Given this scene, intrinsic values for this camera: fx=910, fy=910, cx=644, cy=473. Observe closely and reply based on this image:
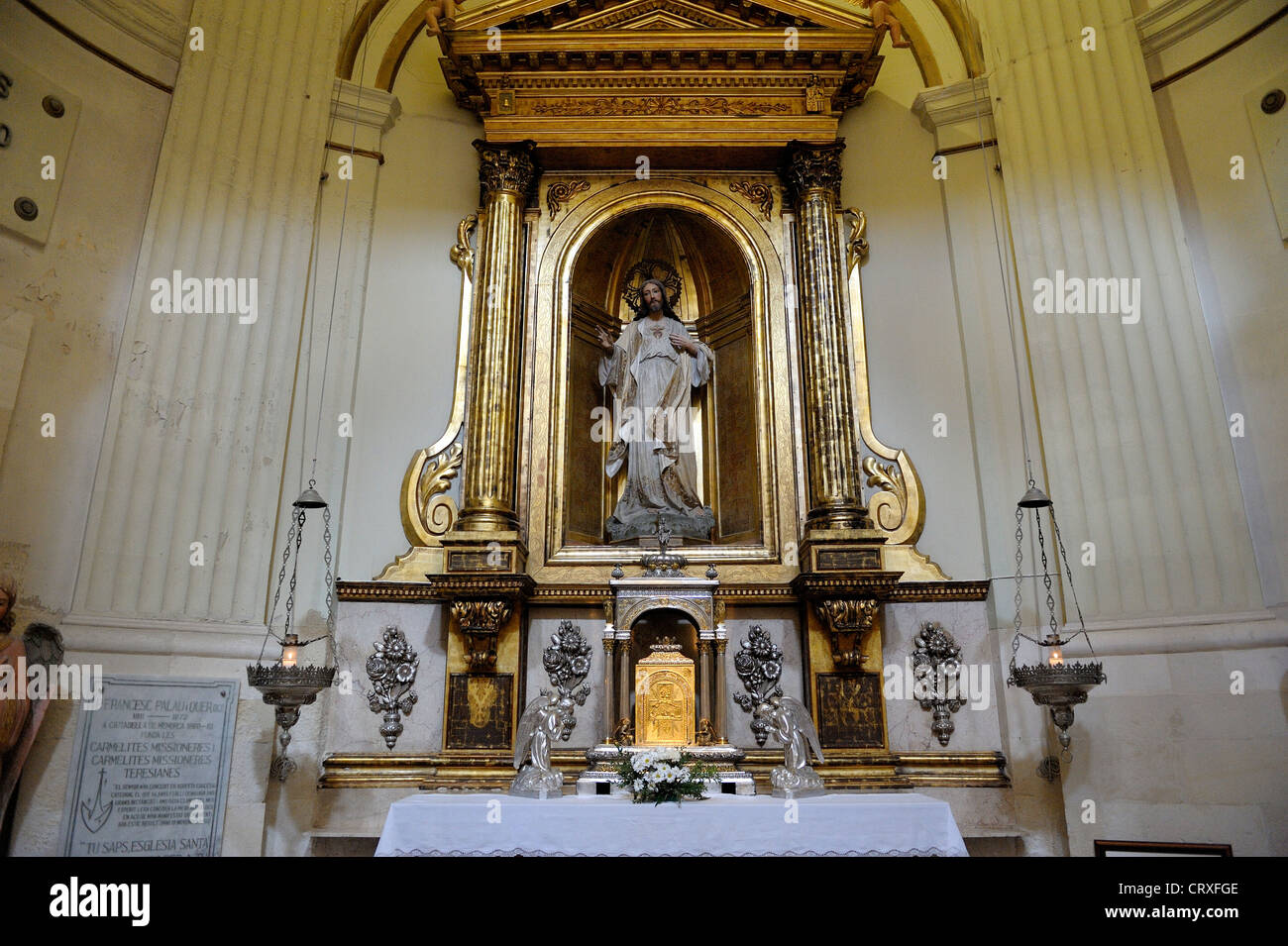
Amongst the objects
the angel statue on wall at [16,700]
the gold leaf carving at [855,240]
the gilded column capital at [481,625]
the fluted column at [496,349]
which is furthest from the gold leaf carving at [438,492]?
the gold leaf carving at [855,240]

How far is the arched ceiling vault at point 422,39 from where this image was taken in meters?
7.44

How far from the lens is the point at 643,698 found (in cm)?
568

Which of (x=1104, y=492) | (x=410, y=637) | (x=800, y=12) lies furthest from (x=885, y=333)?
(x=410, y=637)

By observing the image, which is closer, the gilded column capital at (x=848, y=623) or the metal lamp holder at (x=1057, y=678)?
the metal lamp holder at (x=1057, y=678)

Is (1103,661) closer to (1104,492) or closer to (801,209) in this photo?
(1104,492)

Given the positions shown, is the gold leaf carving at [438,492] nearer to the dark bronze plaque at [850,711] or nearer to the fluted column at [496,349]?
the fluted column at [496,349]

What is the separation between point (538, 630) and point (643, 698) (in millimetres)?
915

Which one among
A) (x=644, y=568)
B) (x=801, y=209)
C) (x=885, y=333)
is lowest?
(x=644, y=568)

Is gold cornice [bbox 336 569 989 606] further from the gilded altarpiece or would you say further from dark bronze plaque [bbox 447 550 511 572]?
dark bronze plaque [bbox 447 550 511 572]

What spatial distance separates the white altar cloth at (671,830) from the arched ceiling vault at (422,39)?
579cm

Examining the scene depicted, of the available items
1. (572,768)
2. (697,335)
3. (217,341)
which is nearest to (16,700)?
(217,341)

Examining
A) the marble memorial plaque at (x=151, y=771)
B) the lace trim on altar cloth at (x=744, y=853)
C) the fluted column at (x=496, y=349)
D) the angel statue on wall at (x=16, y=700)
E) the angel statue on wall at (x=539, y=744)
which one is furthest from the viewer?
the fluted column at (x=496, y=349)
